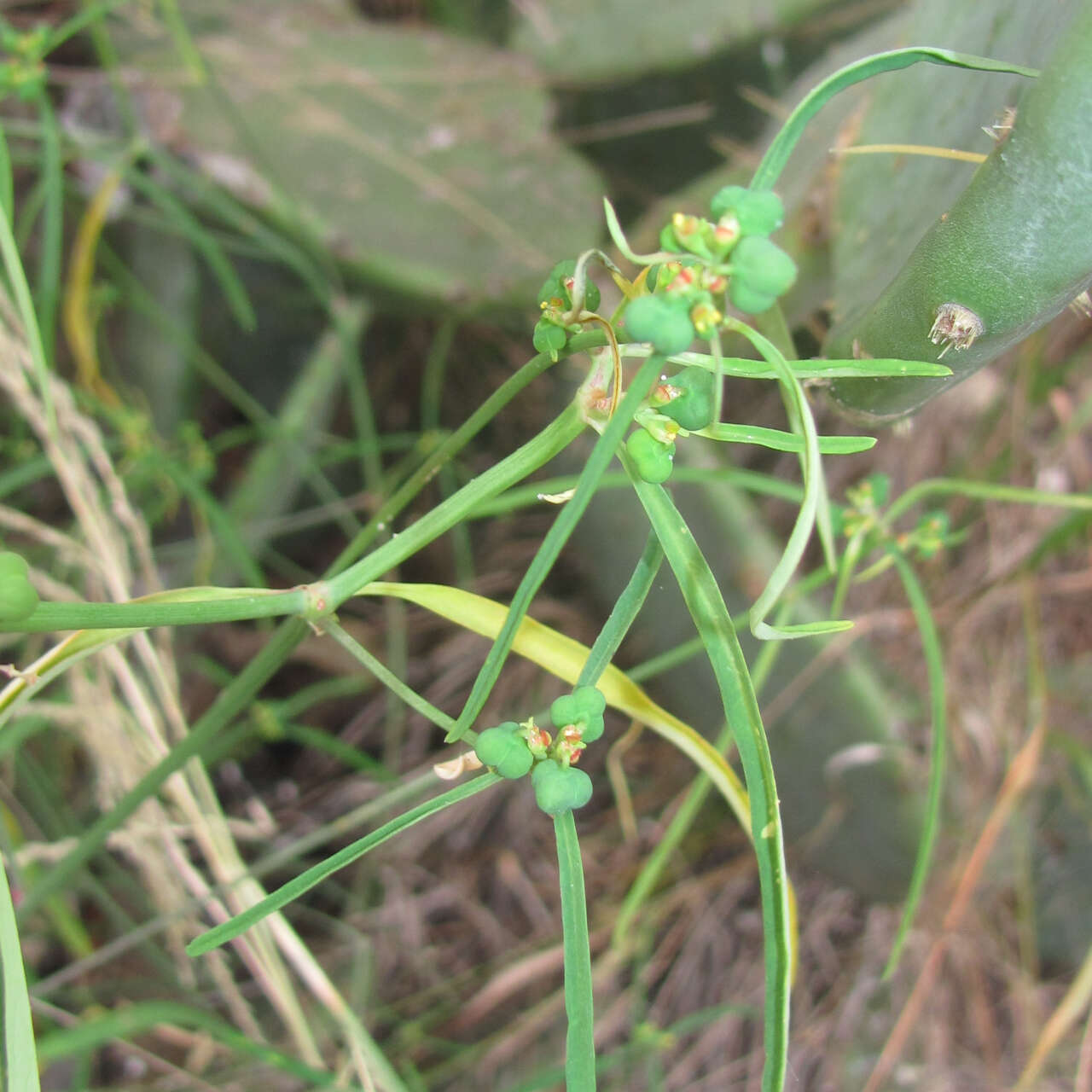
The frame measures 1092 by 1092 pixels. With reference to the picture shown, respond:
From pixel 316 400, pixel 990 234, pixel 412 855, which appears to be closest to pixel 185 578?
pixel 316 400

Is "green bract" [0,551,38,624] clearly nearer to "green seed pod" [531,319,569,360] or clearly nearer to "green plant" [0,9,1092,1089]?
"green plant" [0,9,1092,1089]

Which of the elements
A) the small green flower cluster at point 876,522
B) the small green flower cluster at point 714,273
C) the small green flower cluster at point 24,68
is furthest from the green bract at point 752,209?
the small green flower cluster at point 24,68

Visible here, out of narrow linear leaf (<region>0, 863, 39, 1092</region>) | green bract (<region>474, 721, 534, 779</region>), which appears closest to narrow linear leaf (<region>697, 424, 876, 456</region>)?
green bract (<region>474, 721, 534, 779</region>)

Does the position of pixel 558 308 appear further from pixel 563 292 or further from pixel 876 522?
pixel 876 522

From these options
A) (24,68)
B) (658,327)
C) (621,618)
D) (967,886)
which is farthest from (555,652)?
(967,886)

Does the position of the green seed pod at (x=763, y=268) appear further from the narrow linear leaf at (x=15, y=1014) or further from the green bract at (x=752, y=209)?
the narrow linear leaf at (x=15, y=1014)
